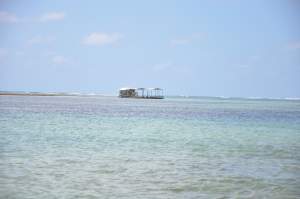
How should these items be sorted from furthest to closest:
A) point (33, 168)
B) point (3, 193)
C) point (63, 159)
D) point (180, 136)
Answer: point (180, 136)
point (63, 159)
point (33, 168)
point (3, 193)

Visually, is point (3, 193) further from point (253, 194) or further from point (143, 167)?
point (253, 194)

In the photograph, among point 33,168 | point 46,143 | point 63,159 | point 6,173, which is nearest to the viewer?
point 6,173

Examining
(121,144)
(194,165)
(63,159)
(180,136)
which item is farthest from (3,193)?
(180,136)

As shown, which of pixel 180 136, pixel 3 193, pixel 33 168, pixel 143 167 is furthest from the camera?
pixel 180 136

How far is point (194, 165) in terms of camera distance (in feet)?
41.5

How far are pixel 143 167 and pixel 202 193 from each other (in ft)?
10.0

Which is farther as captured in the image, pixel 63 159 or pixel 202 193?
pixel 63 159

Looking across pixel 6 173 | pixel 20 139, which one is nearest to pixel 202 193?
pixel 6 173

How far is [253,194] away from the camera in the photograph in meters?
9.38

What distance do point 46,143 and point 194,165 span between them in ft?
21.8

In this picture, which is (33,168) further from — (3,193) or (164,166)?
(164,166)

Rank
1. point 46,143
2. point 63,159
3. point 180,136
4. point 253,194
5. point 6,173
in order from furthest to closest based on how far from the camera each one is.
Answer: point 180,136, point 46,143, point 63,159, point 6,173, point 253,194

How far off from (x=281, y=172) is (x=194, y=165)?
2.45m

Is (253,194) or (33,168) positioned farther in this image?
(33,168)
